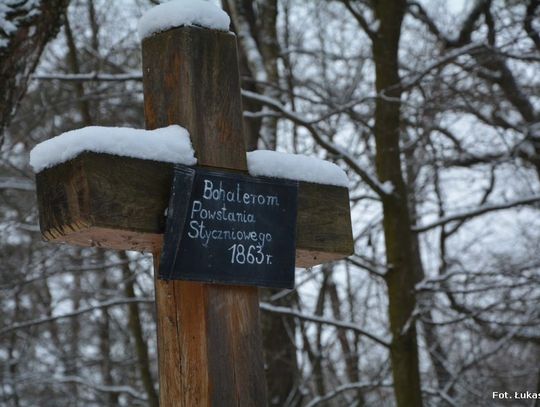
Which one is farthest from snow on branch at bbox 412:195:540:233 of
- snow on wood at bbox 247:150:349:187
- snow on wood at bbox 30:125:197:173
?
snow on wood at bbox 30:125:197:173

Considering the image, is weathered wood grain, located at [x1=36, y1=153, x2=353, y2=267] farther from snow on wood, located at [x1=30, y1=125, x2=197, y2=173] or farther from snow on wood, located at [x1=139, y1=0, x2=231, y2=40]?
snow on wood, located at [x1=139, y1=0, x2=231, y2=40]

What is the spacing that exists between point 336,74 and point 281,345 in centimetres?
304

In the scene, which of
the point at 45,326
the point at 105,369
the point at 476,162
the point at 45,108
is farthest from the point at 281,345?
the point at 45,326

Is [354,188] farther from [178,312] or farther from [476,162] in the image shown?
[178,312]

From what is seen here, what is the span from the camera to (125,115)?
8438 millimetres

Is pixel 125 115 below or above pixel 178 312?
above

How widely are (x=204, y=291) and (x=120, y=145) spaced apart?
421mm

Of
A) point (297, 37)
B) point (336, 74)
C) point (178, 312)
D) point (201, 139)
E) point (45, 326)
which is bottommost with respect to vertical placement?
point (178, 312)

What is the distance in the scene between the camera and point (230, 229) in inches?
86.4

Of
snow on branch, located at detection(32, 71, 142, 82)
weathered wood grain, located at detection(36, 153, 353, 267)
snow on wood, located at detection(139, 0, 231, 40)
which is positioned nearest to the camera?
→ weathered wood grain, located at detection(36, 153, 353, 267)

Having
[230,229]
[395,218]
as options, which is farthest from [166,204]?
[395,218]

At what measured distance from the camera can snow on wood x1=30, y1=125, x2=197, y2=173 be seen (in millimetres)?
2066

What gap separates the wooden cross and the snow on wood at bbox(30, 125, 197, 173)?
22 millimetres

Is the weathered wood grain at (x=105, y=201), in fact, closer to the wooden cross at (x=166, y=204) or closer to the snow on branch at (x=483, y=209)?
the wooden cross at (x=166, y=204)
